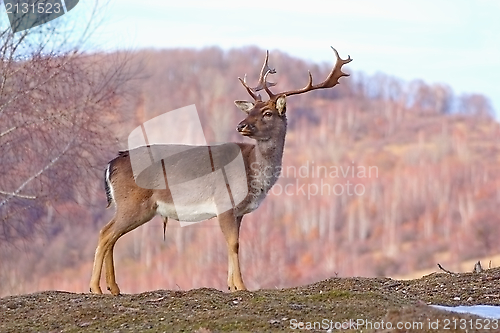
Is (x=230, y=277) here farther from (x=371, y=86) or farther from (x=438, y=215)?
(x=371, y=86)

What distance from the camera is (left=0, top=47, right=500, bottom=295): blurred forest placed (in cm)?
5588

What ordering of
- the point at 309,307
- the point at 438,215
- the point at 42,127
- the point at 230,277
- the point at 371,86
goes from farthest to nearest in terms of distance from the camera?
the point at 371,86, the point at 438,215, the point at 42,127, the point at 230,277, the point at 309,307

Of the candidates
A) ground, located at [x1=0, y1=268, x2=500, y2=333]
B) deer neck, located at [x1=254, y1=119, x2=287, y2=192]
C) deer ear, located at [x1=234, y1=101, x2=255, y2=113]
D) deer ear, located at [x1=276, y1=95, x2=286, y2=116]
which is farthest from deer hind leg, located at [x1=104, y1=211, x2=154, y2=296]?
deer ear, located at [x1=276, y1=95, x2=286, y2=116]

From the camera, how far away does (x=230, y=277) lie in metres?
9.27

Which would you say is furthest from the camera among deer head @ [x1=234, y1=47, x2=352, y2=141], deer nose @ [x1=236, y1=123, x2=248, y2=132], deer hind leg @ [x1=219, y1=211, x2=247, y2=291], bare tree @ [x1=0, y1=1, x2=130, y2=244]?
bare tree @ [x1=0, y1=1, x2=130, y2=244]

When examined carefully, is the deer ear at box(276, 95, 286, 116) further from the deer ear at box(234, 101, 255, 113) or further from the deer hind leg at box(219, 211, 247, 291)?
the deer hind leg at box(219, 211, 247, 291)

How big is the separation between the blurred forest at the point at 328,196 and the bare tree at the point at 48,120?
27.8 feet

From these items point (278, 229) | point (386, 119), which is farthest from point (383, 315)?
point (386, 119)

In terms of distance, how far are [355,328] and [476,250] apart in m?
66.0

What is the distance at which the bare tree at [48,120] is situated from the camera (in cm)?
1488

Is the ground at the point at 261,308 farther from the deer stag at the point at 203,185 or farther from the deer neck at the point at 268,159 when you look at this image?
the deer neck at the point at 268,159

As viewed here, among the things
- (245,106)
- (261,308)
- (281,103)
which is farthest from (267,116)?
(261,308)

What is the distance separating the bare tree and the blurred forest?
8.47 meters

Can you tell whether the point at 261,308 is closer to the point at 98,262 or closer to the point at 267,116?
the point at 98,262
